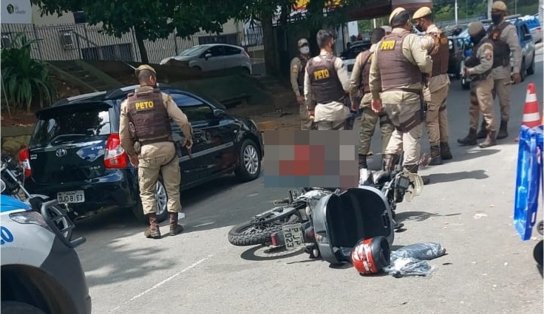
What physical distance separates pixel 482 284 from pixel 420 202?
254 centimetres

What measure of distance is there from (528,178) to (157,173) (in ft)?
13.4

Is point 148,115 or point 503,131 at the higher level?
point 148,115

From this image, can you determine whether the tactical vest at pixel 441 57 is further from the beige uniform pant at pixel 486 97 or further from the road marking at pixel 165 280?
the road marking at pixel 165 280

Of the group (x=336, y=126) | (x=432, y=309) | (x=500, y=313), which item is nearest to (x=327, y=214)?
(x=432, y=309)

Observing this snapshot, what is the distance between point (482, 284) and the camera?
466 centimetres

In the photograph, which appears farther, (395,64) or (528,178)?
(395,64)

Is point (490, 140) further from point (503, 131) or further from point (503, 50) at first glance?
point (503, 50)

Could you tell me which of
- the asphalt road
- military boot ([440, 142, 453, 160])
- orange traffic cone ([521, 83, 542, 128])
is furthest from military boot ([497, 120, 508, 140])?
orange traffic cone ([521, 83, 542, 128])

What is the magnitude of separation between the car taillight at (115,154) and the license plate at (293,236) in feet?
8.30

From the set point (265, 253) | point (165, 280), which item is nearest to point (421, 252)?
point (265, 253)

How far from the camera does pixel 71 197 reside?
7473 mm

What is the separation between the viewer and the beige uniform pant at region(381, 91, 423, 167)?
7270 mm

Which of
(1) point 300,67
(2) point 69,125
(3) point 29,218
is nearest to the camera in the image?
(3) point 29,218

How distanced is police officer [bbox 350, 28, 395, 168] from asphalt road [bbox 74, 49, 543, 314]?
0.89 meters
